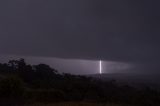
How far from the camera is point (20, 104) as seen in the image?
143 ft

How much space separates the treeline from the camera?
50.3 metres

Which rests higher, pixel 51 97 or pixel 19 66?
pixel 19 66

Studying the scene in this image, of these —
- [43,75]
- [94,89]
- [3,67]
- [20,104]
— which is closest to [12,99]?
[20,104]

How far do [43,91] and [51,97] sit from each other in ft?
4.76

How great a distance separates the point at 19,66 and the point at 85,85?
57.7 ft

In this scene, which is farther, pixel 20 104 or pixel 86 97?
pixel 86 97

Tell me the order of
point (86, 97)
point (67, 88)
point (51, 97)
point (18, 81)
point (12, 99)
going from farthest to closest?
point (67, 88) < point (86, 97) < point (51, 97) < point (18, 81) < point (12, 99)

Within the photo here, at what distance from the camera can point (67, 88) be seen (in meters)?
64.2

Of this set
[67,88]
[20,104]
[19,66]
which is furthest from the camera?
[19,66]

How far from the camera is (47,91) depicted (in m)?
56.3

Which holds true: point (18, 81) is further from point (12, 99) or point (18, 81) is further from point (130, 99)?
point (130, 99)

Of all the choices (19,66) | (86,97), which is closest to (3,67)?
(19,66)

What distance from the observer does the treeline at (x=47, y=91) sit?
5028cm

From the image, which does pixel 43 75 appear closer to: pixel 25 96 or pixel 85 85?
pixel 85 85
